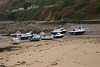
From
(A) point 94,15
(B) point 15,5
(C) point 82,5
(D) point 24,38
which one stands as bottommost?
(D) point 24,38

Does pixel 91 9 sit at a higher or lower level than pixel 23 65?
higher

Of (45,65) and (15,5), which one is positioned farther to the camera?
(15,5)

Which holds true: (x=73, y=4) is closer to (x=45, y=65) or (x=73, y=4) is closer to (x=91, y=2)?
(x=91, y=2)

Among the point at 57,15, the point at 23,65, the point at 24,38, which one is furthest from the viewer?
the point at 57,15

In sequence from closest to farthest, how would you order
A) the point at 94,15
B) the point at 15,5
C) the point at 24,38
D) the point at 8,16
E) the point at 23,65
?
1. the point at 23,65
2. the point at 24,38
3. the point at 94,15
4. the point at 8,16
5. the point at 15,5

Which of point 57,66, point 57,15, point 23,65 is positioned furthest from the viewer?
point 57,15

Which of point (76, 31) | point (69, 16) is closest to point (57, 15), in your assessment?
point (69, 16)

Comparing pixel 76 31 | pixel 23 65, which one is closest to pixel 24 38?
pixel 76 31

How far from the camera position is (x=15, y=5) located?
163625 mm

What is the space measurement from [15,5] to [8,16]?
4151 cm

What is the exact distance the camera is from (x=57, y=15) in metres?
81.4

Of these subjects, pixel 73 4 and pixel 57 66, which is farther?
pixel 73 4

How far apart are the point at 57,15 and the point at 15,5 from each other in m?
97.3

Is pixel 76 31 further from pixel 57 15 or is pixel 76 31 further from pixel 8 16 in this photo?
pixel 8 16
